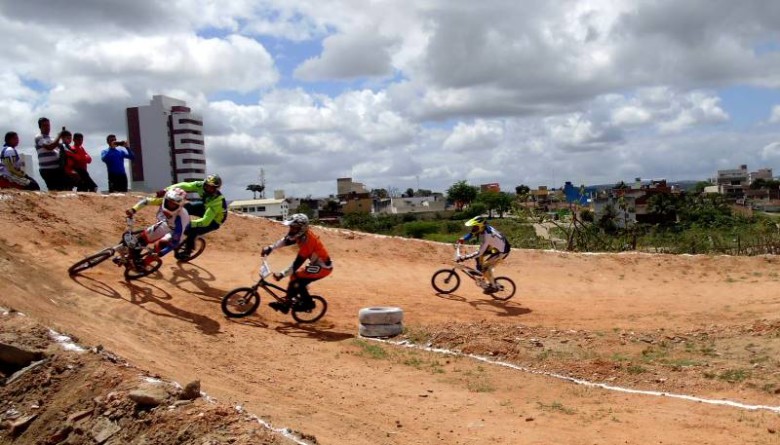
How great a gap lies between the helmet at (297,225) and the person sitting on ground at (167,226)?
89.9 inches

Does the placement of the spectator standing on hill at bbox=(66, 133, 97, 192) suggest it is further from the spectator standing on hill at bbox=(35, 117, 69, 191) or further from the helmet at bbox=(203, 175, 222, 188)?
the helmet at bbox=(203, 175, 222, 188)

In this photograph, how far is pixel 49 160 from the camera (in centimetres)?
1642

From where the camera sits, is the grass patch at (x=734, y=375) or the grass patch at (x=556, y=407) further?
the grass patch at (x=734, y=375)

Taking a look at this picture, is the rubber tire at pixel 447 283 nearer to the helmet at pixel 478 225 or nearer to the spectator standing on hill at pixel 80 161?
the helmet at pixel 478 225

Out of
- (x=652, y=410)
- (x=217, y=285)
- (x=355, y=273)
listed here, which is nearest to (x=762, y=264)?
(x=355, y=273)

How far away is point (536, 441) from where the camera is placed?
7.04 metres

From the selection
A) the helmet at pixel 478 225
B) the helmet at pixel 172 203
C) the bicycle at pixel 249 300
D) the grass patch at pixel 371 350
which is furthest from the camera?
the helmet at pixel 478 225

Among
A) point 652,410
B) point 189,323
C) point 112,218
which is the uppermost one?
point 112,218

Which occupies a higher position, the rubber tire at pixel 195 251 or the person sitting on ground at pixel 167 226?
the person sitting on ground at pixel 167 226

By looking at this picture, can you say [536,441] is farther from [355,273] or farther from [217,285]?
[355,273]

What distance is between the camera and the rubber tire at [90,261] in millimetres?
12354

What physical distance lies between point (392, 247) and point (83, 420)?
1529 cm

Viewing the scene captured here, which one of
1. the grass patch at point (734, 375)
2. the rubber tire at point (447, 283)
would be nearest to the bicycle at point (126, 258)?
the rubber tire at point (447, 283)

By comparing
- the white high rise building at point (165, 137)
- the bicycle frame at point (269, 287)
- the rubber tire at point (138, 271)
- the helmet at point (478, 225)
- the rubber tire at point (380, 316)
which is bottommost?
the rubber tire at point (380, 316)
